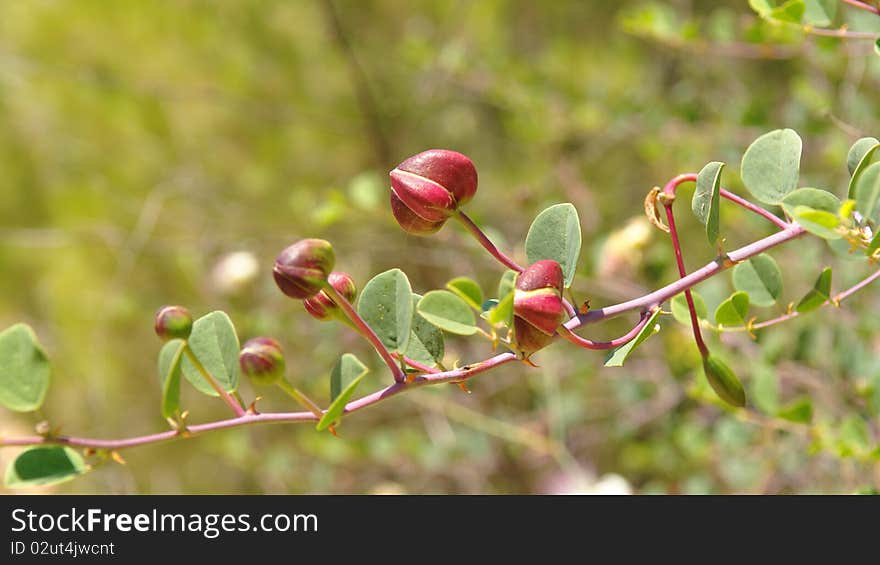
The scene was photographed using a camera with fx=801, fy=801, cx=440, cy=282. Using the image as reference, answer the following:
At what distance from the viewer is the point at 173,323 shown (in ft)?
0.99

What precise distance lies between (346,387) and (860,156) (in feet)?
0.73

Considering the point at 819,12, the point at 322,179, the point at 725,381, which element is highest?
the point at 322,179

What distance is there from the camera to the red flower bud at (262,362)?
11.5 inches

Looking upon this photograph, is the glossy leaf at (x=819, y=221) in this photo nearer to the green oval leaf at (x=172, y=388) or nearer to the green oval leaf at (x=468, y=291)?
the green oval leaf at (x=468, y=291)

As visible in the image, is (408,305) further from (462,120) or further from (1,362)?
(462,120)

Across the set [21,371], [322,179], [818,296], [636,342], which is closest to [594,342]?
[636,342]

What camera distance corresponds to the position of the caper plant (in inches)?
11.3

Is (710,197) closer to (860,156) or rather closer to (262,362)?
(860,156)

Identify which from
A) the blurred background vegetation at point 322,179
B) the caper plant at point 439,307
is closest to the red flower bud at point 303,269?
the caper plant at point 439,307
